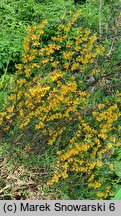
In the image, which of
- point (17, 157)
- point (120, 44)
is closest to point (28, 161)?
point (17, 157)

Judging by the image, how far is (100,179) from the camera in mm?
3295

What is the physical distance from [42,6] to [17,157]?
2.37 metres

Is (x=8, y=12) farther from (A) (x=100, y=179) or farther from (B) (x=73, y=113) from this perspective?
(A) (x=100, y=179)

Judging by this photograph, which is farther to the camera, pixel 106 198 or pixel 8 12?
pixel 8 12

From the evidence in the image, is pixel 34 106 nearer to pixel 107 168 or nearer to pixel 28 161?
pixel 28 161

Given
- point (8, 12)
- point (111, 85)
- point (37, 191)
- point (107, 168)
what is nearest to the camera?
point (37, 191)

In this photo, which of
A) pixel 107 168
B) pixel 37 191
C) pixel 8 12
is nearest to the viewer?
pixel 37 191

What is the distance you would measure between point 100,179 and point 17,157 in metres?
0.67

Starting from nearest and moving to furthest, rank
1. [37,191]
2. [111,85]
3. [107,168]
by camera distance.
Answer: [37,191]
[107,168]
[111,85]

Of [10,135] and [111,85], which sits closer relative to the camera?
[10,135]

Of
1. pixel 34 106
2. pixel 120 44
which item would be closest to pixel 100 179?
pixel 34 106

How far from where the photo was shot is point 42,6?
504cm

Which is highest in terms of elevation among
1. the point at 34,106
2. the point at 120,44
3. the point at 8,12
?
the point at 8,12

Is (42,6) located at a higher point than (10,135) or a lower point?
higher
